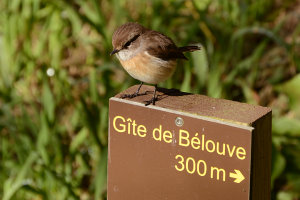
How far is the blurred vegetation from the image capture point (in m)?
2.54

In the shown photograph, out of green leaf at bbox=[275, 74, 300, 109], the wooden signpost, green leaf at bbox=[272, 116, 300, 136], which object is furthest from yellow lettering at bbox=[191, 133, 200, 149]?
Answer: green leaf at bbox=[275, 74, 300, 109]

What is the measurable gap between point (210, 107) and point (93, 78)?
122cm

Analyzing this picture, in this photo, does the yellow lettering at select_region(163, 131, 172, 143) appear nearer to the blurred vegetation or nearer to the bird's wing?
the bird's wing

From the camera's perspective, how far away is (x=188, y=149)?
1.50 metres

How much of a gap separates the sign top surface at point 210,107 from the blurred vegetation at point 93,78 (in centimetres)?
81

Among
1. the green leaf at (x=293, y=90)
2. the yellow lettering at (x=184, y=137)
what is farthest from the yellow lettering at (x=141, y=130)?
the green leaf at (x=293, y=90)

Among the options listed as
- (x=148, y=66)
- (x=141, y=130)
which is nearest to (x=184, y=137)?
(x=141, y=130)

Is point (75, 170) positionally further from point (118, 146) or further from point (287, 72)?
point (287, 72)

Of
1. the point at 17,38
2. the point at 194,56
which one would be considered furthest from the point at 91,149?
the point at 17,38

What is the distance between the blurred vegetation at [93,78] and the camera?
100.0 inches

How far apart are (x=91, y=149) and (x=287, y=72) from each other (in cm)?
144

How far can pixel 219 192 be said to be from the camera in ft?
4.83

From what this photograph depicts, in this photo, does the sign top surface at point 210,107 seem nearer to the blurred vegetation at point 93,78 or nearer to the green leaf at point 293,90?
the blurred vegetation at point 93,78

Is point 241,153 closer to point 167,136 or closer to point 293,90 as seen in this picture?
point 167,136
